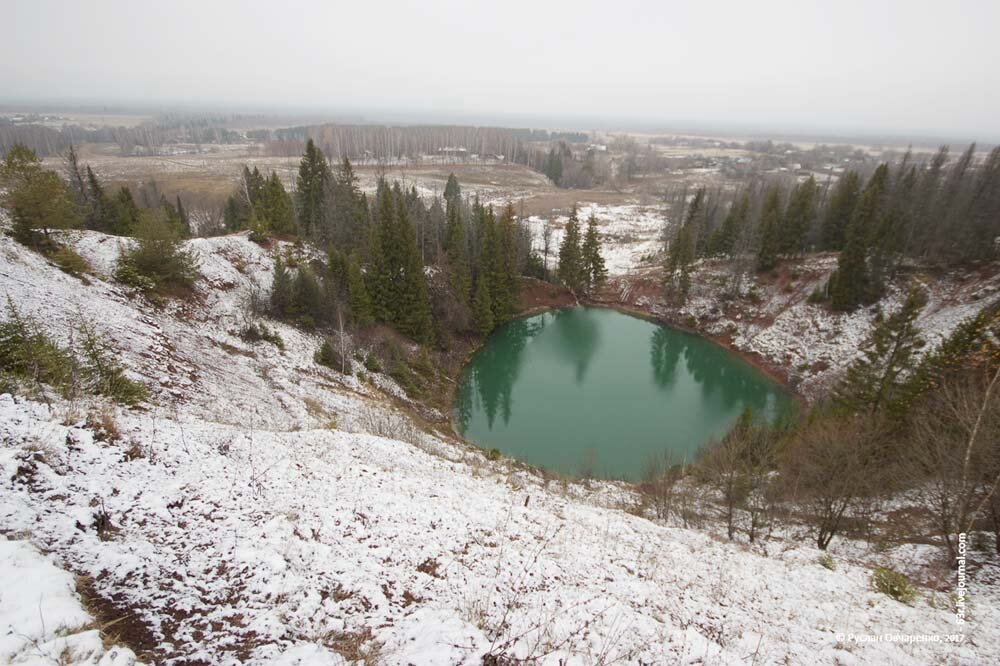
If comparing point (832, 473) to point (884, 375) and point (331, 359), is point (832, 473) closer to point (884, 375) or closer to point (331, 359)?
point (884, 375)

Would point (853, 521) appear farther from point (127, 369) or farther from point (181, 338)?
point (181, 338)

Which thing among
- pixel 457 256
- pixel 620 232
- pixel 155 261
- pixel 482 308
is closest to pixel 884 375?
pixel 482 308

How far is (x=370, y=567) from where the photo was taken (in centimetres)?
700

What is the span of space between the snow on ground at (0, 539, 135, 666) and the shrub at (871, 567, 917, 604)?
1465 cm

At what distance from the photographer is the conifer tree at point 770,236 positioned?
147ft

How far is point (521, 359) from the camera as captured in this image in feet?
128

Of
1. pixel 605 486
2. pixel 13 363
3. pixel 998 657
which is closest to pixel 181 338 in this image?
pixel 13 363

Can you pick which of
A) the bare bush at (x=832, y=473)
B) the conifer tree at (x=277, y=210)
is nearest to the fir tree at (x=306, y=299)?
the conifer tree at (x=277, y=210)

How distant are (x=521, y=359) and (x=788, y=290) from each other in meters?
28.3

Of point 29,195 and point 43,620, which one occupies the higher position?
point 29,195

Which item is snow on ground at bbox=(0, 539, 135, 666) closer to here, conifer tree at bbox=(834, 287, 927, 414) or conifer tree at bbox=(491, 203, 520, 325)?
conifer tree at bbox=(834, 287, 927, 414)

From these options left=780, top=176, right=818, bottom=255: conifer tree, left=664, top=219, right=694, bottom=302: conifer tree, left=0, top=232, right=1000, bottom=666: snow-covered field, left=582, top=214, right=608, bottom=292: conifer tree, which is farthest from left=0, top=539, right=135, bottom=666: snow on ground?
left=780, top=176, right=818, bottom=255: conifer tree

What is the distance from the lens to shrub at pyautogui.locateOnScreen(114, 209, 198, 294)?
76.7 ft

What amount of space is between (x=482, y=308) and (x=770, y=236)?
31496mm
